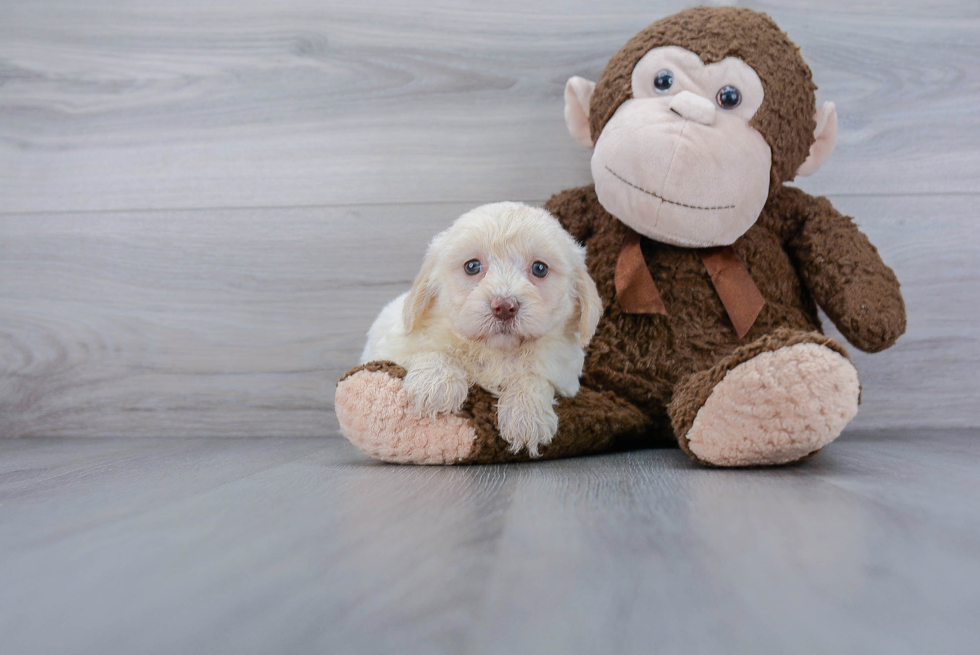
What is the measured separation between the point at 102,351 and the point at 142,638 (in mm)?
1021

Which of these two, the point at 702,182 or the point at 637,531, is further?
the point at 702,182

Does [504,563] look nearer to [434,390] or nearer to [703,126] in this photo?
[434,390]

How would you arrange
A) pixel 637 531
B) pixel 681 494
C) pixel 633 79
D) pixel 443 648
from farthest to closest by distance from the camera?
pixel 633 79
pixel 681 494
pixel 637 531
pixel 443 648

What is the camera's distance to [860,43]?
3.70 ft

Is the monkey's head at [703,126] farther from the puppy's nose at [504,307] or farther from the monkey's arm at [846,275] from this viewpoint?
the puppy's nose at [504,307]

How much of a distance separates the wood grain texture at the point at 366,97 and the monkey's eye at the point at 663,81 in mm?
294

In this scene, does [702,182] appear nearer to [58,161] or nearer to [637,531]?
[637,531]

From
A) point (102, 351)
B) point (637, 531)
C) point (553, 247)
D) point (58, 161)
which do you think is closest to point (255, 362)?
point (102, 351)

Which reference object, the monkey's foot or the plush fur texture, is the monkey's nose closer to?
the plush fur texture

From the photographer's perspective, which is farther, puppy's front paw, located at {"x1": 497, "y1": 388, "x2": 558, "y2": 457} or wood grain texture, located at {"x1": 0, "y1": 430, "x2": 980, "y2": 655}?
puppy's front paw, located at {"x1": 497, "y1": 388, "x2": 558, "y2": 457}

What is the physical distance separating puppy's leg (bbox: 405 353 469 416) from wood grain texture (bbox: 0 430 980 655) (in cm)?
10

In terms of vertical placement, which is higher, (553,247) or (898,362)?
(553,247)

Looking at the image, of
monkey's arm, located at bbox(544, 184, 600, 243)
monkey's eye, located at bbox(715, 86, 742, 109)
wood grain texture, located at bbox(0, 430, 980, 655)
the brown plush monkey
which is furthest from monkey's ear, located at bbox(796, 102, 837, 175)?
wood grain texture, located at bbox(0, 430, 980, 655)

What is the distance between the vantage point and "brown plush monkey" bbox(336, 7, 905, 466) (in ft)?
2.50
